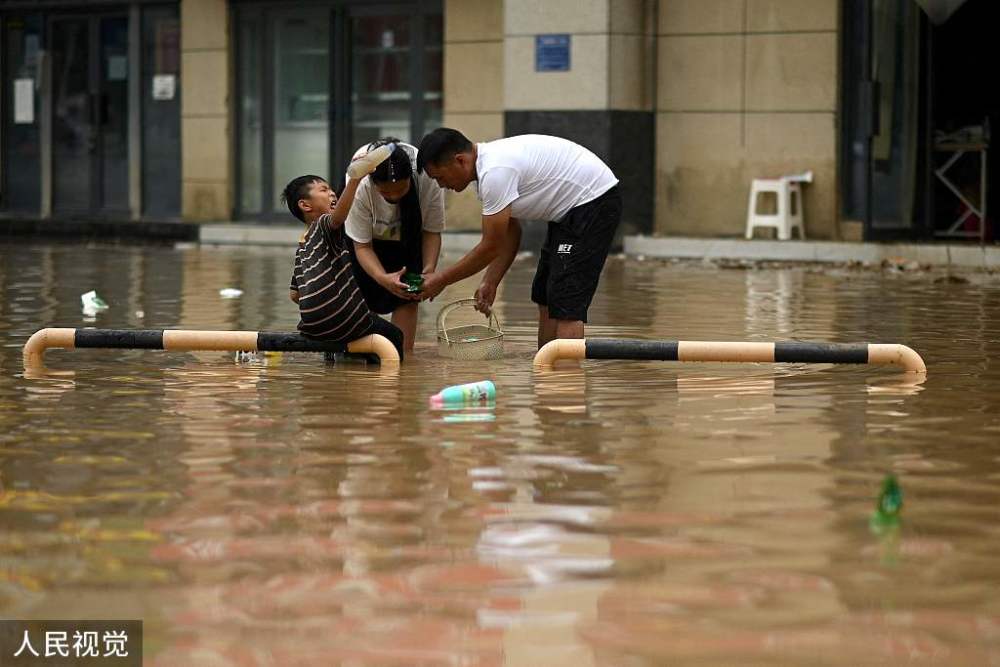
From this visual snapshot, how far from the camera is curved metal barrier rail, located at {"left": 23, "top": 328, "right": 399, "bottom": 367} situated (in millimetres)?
9070

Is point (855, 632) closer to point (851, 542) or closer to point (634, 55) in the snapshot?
point (851, 542)

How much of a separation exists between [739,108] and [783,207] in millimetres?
1274

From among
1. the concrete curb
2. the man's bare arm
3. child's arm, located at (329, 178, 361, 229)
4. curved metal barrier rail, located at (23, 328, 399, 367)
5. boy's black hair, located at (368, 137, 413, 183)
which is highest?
boy's black hair, located at (368, 137, 413, 183)

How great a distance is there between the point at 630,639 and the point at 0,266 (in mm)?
15060

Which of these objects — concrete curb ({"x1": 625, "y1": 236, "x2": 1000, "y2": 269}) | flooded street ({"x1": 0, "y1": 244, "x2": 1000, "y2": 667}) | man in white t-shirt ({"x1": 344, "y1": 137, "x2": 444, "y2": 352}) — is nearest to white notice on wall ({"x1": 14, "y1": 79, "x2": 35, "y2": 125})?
concrete curb ({"x1": 625, "y1": 236, "x2": 1000, "y2": 269})

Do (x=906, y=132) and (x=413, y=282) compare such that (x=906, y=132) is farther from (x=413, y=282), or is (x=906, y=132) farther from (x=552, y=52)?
(x=413, y=282)

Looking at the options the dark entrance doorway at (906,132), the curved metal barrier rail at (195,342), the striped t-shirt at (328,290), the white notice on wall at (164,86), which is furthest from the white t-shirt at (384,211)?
the white notice on wall at (164,86)

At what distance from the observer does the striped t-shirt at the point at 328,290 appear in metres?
9.11

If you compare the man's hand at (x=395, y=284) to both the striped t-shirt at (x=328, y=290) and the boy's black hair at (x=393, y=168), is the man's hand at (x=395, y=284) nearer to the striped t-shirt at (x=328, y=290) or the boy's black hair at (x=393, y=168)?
the striped t-shirt at (x=328, y=290)

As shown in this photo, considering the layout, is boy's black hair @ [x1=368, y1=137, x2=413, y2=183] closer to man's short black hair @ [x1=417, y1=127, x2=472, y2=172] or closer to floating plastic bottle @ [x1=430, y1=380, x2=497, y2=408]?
man's short black hair @ [x1=417, y1=127, x2=472, y2=172]

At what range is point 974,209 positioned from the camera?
20.3 m

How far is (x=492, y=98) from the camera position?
21078 mm

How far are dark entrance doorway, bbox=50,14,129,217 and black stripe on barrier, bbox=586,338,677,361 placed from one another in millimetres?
16732

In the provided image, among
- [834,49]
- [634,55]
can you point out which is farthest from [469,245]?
[834,49]
